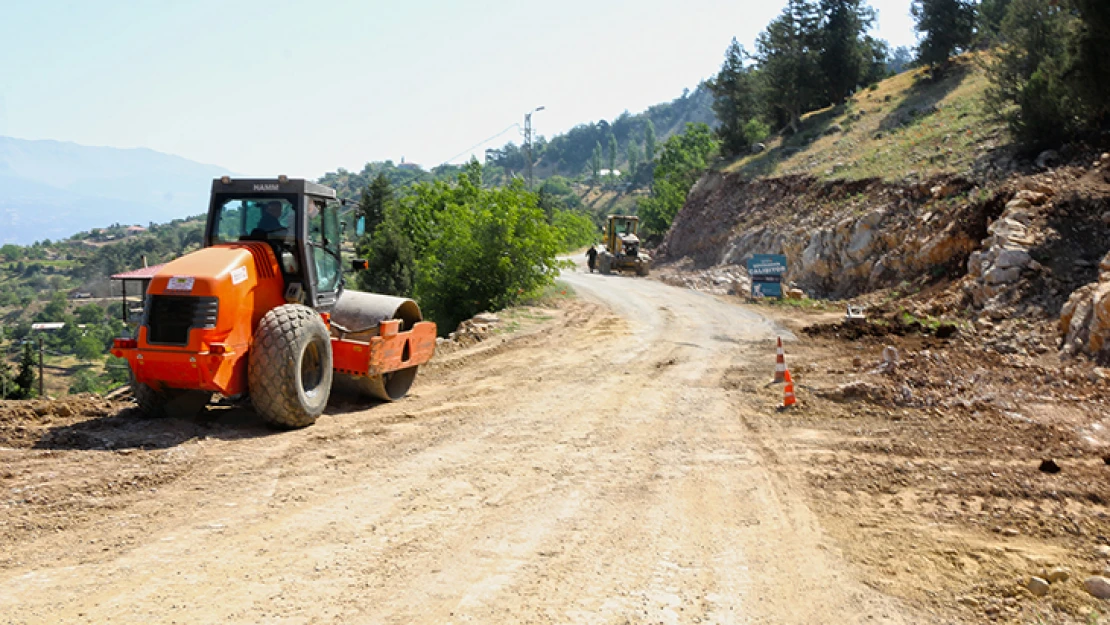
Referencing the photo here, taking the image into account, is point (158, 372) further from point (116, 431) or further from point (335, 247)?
point (335, 247)

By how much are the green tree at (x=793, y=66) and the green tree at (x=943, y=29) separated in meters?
6.13

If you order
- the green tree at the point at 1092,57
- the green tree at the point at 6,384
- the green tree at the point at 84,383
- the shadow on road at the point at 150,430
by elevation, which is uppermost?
the green tree at the point at 1092,57

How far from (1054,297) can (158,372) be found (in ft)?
47.9

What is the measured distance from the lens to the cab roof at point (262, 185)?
9.56 m

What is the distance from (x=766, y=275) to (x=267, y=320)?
20832mm

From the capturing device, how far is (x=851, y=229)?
27875mm

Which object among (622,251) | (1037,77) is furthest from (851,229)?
(622,251)

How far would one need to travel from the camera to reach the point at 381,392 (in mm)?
10625

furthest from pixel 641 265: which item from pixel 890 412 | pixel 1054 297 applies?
pixel 890 412

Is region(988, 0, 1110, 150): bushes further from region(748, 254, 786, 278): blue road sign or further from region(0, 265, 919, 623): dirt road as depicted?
region(0, 265, 919, 623): dirt road

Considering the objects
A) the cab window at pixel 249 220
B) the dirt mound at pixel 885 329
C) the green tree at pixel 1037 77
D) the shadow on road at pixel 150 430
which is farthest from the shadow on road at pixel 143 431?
the green tree at pixel 1037 77

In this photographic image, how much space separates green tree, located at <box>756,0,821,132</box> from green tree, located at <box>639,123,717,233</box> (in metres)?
11.4

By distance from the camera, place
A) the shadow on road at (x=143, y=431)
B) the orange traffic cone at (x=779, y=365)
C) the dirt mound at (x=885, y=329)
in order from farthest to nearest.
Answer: the dirt mound at (x=885, y=329) < the orange traffic cone at (x=779, y=365) < the shadow on road at (x=143, y=431)

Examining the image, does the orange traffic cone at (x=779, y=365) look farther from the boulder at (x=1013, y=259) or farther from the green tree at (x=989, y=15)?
the green tree at (x=989, y=15)
